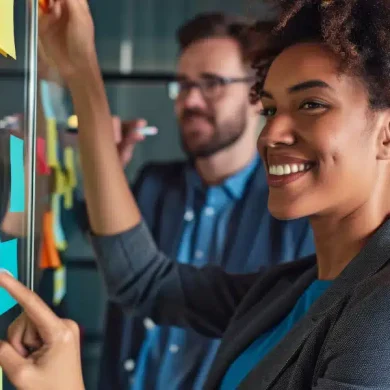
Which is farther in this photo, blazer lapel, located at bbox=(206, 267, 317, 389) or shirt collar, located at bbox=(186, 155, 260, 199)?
shirt collar, located at bbox=(186, 155, 260, 199)

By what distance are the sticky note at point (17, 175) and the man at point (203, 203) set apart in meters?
0.66

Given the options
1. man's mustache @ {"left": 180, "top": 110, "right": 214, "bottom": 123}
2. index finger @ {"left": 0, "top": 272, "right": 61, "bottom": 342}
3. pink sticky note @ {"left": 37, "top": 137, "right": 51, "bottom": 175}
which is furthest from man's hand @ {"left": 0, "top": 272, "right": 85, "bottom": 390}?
man's mustache @ {"left": 180, "top": 110, "right": 214, "bottom": 123}

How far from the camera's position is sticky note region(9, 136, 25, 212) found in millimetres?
737

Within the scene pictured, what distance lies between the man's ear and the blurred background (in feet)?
2.34

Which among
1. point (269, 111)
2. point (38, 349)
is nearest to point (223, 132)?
point (269, 111)

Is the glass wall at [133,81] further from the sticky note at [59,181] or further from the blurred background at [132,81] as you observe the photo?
the sticky note at [59,181]

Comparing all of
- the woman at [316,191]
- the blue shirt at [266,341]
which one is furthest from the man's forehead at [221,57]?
the blue shirt at [266,341]

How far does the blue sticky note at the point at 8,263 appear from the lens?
0.69 metres

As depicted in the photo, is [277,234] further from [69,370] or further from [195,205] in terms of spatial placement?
[69,370]

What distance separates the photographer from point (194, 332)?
4.48 feet

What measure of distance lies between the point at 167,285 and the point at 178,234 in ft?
0.79

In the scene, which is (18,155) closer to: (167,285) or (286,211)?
(286,211)

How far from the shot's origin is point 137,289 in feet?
3.98

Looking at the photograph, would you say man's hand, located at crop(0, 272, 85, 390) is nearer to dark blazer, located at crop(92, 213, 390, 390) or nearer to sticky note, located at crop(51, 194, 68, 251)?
dark blazer, located at crop(92, 213, 390, 390)
